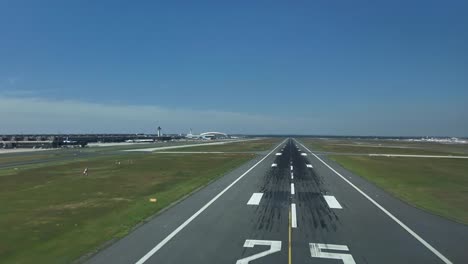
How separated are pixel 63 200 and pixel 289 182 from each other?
15.7 m

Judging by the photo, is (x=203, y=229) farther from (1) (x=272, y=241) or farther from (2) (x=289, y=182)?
(2) (x=289, y=182)

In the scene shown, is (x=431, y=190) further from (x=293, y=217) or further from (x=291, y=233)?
(x=291, y=233)

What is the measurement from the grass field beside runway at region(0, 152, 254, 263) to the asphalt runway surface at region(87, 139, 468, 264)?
49.1 inches

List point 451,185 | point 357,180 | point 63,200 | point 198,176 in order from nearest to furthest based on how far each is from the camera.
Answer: point 63,200 → point 451,185 → point 357,180 → point 198,176

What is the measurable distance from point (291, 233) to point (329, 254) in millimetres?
2593

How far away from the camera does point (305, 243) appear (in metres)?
13.3

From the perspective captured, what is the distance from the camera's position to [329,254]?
39.8ft

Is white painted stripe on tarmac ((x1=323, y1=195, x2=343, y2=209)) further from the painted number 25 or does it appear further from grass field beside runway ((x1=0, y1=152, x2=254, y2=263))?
grass field beside runway ((x1=0, y1=152, x2=254, y2=263))

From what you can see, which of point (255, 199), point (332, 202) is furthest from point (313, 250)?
point (255, 199)

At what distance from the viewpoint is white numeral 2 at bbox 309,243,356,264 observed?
38.2ft

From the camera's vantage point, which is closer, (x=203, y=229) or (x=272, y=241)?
(x=272, y=241)

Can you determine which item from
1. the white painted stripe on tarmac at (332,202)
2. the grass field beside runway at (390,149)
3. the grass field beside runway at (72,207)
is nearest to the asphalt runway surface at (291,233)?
the white painted stripe on tarmac at (332,202)

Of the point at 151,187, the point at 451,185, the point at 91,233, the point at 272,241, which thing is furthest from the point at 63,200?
the point at 451,185

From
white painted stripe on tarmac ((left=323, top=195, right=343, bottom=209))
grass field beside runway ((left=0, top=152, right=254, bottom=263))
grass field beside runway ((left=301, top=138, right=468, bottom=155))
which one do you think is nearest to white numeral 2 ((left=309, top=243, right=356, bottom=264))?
grass field beside runway ((left=0, top=152, right=254, bottom=263))
